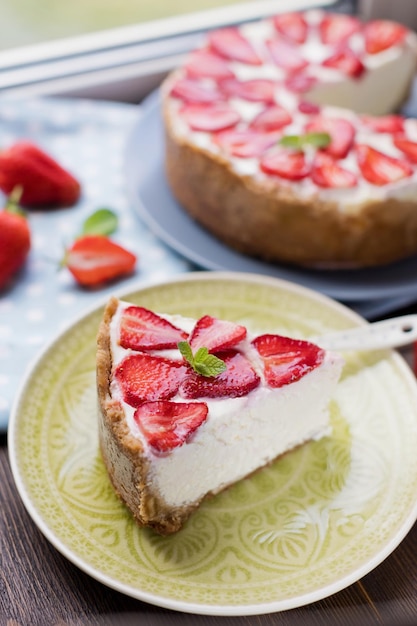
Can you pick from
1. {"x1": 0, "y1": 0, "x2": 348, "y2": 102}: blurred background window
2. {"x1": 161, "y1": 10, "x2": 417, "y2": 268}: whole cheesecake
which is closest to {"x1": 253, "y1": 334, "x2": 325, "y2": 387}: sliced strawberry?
{"x1": 161, "y1": 10, "x2": 417, "y2": 268}: whole cheesecake

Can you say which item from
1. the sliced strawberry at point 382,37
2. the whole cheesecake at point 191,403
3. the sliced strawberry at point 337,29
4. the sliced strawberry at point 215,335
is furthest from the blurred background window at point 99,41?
the sliced strawberry at point 215,335

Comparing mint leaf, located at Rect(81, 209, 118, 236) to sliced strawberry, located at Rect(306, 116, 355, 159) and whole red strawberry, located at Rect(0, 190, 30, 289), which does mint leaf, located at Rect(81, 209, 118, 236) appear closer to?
whole red strawberry, located at Rect(0, 190, 30, 289)

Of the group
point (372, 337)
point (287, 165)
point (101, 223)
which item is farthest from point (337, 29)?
point (372, 337)

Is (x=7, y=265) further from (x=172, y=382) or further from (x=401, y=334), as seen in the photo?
(x=401, y=334)

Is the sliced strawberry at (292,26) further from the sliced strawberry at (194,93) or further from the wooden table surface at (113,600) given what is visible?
the wooden table surface at (113,600)

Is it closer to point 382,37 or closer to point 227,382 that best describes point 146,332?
point 227,382
